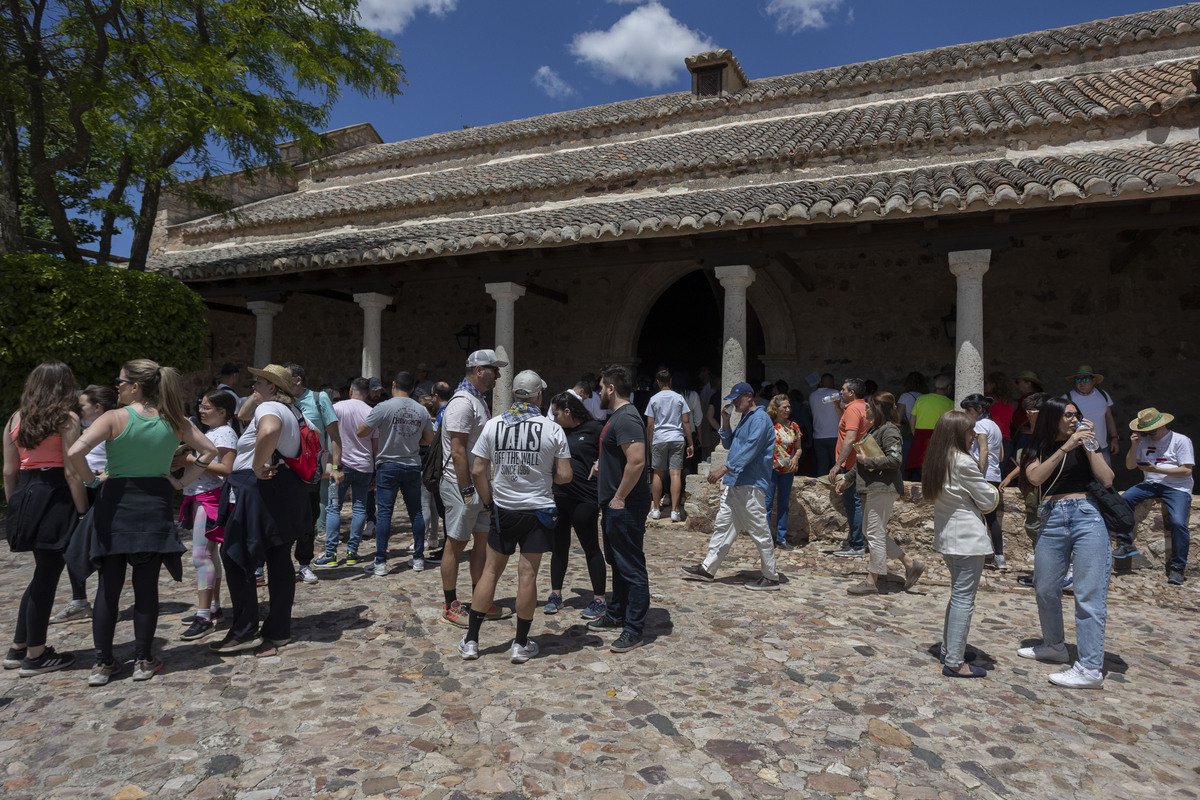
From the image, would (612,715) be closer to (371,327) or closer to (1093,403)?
(1093,403)

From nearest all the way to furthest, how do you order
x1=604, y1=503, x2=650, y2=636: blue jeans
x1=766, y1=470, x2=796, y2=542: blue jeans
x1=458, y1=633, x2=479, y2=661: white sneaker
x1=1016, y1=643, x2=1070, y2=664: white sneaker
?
x1=458, y1=633, x2=479, y2=661: white sneaker → x1=1016, y1=643, x2=1070, y2=664: white sneaker → x1=604, y1=503, x2=650, y2=636: blue jeans → x1=766, y1=470, x2=796, y2=542: blue jeans

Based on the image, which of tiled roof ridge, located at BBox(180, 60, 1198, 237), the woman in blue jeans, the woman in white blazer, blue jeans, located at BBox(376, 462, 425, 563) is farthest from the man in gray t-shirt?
tiled roof ridge, located at BBox(180, 60, 1198, 237)

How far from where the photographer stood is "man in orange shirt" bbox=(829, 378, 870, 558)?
224 inches

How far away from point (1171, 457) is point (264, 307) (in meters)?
11.0

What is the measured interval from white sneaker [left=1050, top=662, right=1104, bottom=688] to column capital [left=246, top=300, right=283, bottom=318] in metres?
10.6

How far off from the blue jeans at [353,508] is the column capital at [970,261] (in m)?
5.76

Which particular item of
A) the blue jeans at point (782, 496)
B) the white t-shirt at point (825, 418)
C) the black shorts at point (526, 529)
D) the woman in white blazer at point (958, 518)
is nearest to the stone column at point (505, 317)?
the white t-shirt at point (825, 418)

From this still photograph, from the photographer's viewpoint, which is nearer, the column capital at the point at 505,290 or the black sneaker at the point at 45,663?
the black sneaker at the point at 45,663

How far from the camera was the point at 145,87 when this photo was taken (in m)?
8.28

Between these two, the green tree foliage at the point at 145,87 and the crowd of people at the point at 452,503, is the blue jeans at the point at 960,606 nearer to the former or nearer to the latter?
the crowd of people at the point at 452,503

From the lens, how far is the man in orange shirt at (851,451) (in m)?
5.70

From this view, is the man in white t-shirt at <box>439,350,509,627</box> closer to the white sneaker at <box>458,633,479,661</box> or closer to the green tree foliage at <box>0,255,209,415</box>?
the white sneaker at <box>458,633,479,661</box>

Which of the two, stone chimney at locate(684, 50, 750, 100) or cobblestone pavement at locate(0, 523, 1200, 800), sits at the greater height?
stone chimney at locate(684, 50, 750, 100)

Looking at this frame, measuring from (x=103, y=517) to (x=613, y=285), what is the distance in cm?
865
